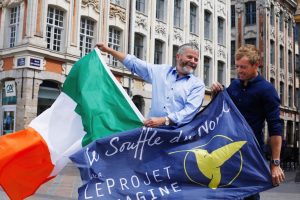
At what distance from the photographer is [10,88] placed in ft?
69.0

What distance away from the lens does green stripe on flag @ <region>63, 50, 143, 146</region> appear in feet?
14.0

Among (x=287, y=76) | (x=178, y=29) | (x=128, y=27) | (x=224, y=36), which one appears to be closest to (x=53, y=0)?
(x=128, y=27)

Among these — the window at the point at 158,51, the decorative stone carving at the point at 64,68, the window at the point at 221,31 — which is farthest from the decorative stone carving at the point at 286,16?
the decorative stone carving at the point at 64,68

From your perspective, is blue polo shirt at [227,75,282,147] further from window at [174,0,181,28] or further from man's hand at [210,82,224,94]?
window at [174,0,181,28]

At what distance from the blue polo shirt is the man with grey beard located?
0.38m

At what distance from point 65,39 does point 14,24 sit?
2.67 meters

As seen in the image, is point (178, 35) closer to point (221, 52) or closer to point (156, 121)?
point (221, 52)

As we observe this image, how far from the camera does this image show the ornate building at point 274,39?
40.5 m

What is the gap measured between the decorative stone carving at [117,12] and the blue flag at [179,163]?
70.8 ft

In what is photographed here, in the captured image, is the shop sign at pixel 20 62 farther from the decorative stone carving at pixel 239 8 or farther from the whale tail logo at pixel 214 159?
the decorative stone carving at pixel 239 8

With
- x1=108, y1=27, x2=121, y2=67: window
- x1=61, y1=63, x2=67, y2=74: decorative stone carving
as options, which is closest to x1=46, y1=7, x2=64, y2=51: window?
x1=61, y1=63, x2=67, y2=74: decorative stone carving

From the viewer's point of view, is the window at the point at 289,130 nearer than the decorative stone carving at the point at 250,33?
No

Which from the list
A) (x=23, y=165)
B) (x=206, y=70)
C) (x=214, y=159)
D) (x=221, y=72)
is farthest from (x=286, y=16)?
(x=23, y=165)

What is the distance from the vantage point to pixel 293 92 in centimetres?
4662
